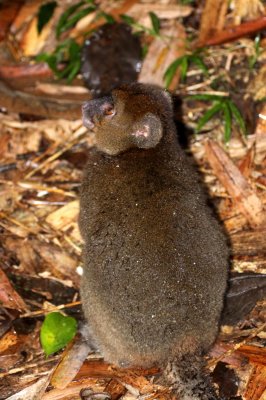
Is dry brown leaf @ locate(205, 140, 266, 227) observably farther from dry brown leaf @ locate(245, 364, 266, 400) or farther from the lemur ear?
the lemur ear

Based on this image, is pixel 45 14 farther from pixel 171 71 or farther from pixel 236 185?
pixel 236 185

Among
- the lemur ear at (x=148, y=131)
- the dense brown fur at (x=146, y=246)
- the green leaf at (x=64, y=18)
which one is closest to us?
the dense brown fur at (x=146, y=246)

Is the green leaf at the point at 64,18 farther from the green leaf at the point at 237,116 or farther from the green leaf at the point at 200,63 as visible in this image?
the green leaf at the point at 237,116

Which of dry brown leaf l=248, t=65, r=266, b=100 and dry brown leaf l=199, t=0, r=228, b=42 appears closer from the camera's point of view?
dry brown leaf l=248, t=65, r=266, b=100

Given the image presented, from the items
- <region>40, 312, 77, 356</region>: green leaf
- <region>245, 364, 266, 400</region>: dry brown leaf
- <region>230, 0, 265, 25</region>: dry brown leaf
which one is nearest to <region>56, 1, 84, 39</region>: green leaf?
<region>230, 0, 265, 25</region>: dry brown leaf

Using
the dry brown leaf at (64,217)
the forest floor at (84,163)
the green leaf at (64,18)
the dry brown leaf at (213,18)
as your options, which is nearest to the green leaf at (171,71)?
the forest floor at (84,163)

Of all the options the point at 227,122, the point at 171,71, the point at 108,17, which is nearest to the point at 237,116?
the point at 227,122

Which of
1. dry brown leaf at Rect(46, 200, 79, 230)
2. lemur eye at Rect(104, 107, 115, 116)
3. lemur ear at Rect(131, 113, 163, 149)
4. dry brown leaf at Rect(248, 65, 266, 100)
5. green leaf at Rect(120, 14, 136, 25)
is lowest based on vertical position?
dry brown leaf at Rect(46, 200, 79, 230)
